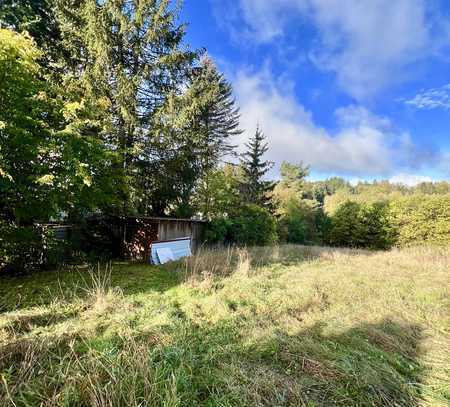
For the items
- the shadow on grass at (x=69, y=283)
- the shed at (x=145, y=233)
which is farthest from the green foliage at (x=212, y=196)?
the shadow on grass at (x=69, y=283)

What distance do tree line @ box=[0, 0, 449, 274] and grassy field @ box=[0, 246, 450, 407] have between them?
1.98 m

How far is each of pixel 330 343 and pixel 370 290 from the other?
9.52 ft

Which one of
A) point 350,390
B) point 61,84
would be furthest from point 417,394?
point 61,84

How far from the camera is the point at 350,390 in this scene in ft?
7.48

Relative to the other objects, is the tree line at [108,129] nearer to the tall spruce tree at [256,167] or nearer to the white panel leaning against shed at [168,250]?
the white panel leaning against shed at [168,250]

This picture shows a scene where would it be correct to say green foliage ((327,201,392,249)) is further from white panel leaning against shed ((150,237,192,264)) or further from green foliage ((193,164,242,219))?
white panel leaning against shed ((150,237,192,264))

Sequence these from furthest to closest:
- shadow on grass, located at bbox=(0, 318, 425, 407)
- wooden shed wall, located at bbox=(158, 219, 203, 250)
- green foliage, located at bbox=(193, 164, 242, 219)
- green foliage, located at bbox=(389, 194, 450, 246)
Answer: green foliage, located at bbox=(389, 194, 450, 246) → green foliage, located at bbox=(193, 164, 242, 219) → wooden shed wall, located at bbox=(158, 219, 203, 250) → shadow on grass, located at bbox=(0, 318, 425, 407)

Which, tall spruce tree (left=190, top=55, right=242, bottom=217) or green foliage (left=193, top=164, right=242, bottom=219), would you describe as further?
tall spruce tree (left=190, top=55, right=242, bottom=217)

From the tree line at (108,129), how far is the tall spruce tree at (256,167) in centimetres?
305

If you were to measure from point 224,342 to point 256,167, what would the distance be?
1717 cm

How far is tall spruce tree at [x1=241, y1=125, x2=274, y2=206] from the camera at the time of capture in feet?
63.4

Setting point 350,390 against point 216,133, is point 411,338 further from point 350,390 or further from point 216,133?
point 216,133

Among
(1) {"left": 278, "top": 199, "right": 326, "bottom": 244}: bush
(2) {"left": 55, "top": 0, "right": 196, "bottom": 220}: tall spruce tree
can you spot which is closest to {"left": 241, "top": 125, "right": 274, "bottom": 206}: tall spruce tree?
(1) {"left": 278, "top": 199, "right": 326, "bottom": 244}: bush

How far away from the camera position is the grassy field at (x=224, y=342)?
79.4 inches
